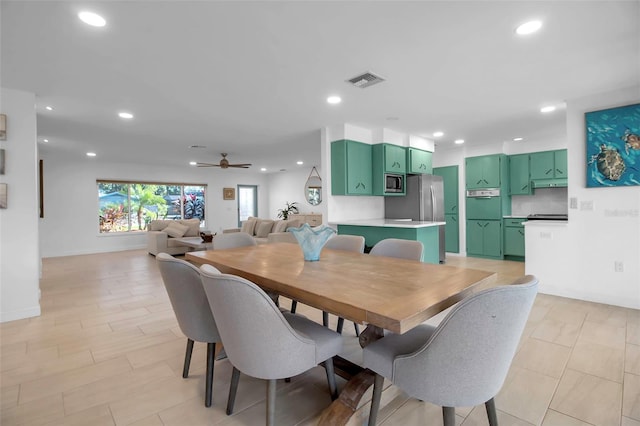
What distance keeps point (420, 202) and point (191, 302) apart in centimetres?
434

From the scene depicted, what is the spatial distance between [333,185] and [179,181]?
5.99 meters

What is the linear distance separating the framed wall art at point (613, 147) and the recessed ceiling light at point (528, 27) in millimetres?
2051

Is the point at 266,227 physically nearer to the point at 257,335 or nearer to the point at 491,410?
the point at 257,335

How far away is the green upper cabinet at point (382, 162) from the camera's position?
4.80m

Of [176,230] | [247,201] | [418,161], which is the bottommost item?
[176,230]

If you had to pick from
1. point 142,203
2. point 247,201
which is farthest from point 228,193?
point 142,203

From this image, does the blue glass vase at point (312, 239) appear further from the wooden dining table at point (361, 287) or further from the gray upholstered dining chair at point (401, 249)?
the gray upholstered dining chair at point (401, 249)

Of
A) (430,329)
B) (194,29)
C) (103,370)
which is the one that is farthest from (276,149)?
(430,329)

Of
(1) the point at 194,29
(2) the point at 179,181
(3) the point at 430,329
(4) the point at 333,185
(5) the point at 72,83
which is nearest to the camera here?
(3) the point at 430,329

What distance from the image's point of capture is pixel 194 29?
6.56 feet

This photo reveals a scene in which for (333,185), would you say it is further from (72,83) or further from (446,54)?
(72,83)

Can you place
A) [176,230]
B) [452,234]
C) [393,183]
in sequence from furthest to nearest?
[176,230]
[452,234]
[393,183]

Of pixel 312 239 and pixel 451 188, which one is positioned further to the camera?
pixel 451 188

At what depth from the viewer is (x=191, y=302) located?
1707mm
